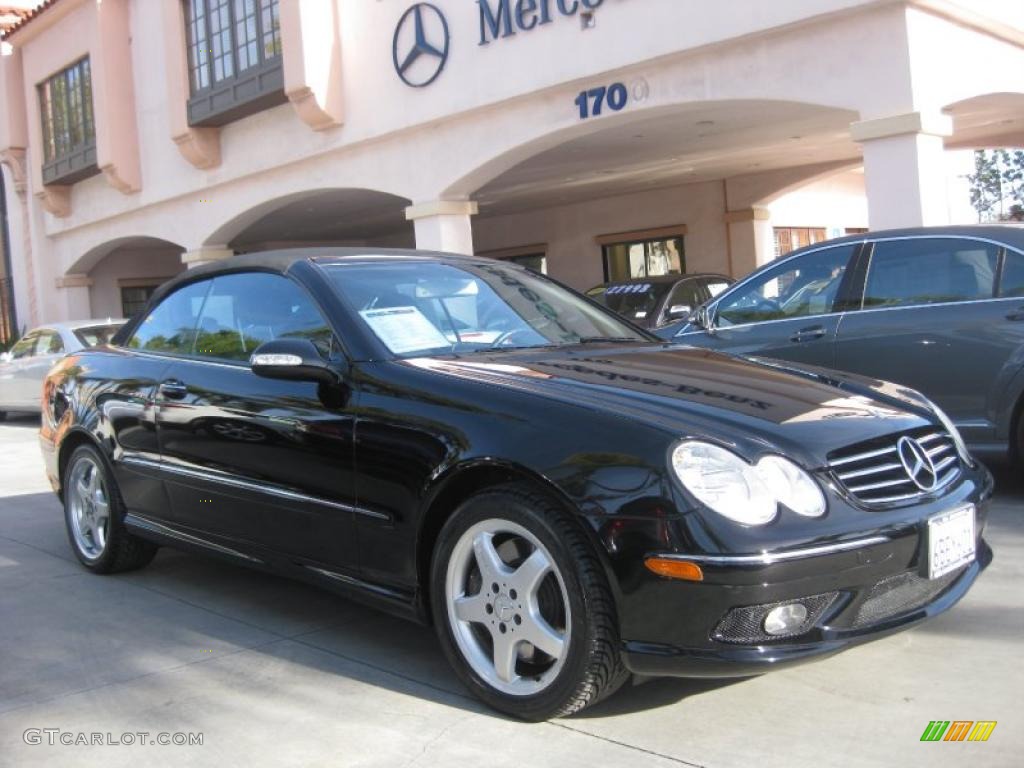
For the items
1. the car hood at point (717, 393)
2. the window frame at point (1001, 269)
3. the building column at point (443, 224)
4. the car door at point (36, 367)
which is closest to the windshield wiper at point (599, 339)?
the car hood at point (717, 393)

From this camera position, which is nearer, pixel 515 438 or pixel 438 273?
pixel 515 438

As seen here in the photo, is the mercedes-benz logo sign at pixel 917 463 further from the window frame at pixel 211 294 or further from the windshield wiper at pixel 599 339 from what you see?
the window frame at pixel 211 294

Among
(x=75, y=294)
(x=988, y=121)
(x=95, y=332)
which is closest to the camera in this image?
(x=95, y=332)

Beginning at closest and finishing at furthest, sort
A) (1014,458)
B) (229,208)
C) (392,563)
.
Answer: (392,563), (1014,458), (229,208)

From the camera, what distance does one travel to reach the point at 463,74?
13.0 m

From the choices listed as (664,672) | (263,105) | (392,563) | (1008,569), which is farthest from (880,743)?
(263,105)

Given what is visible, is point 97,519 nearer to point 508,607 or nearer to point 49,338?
point 508,607

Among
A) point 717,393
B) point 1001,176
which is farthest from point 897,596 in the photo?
point 1001,176

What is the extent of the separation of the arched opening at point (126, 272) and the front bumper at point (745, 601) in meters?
21.9

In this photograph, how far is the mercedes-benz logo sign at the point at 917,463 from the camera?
10.9 feet

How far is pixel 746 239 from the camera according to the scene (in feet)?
64.5

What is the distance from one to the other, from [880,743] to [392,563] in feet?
5.38

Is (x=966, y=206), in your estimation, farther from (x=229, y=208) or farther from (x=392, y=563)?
(x=392, y=563)

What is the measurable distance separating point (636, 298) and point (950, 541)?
8.99 m
